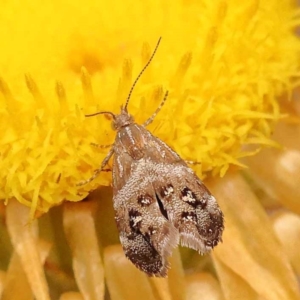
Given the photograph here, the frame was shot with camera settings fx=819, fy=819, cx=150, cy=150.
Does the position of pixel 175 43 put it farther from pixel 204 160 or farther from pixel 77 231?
pixel 77 231

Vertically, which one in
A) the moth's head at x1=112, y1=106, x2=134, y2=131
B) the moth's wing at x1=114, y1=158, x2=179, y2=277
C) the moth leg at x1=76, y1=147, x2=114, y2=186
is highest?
the moth's head at x1=112, y1=106, x2=134, y2=131

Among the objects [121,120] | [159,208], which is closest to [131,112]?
[121,120]

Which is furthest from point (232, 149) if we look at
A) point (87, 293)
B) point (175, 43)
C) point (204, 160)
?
point (87, 293)

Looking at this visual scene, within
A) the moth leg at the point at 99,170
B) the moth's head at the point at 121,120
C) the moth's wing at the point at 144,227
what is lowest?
the moth's wing at the point at 144,227

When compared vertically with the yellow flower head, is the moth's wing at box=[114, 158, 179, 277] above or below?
below

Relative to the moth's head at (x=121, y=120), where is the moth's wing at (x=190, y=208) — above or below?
below

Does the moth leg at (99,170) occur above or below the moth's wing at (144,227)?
above
